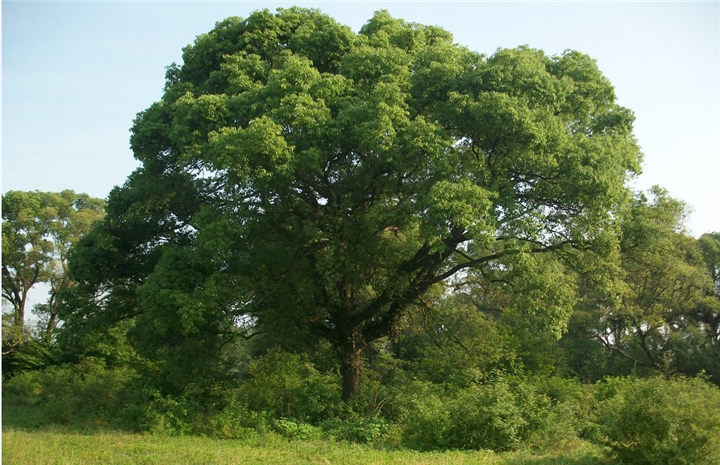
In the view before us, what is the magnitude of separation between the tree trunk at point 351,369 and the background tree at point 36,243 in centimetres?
1695

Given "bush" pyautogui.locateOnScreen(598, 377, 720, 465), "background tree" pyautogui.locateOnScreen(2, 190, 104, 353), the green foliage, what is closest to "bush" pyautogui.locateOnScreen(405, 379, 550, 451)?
the green foliage

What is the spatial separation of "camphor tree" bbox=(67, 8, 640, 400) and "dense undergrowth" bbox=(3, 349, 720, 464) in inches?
50.1

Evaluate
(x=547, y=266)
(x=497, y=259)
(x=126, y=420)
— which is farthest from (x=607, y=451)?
(x=126, y=420)

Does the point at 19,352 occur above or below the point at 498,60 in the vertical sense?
below

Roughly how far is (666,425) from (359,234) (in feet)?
25.1

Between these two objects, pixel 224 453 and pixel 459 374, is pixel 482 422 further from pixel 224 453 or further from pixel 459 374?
pixel 459 374

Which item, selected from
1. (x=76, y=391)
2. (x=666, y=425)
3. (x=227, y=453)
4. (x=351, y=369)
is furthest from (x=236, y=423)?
(x=76, y=391)

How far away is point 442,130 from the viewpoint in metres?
12.4

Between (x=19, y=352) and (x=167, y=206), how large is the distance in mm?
15449

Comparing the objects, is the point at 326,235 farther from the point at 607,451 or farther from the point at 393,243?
the point at 607,451

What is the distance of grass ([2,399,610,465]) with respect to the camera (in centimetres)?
903

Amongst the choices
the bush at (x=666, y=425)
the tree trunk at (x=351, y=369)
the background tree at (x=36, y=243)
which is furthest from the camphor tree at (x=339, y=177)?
the background tree at (x=36, y=243)

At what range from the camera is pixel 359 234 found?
553 inches

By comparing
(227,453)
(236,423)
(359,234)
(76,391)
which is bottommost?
(227,453)
